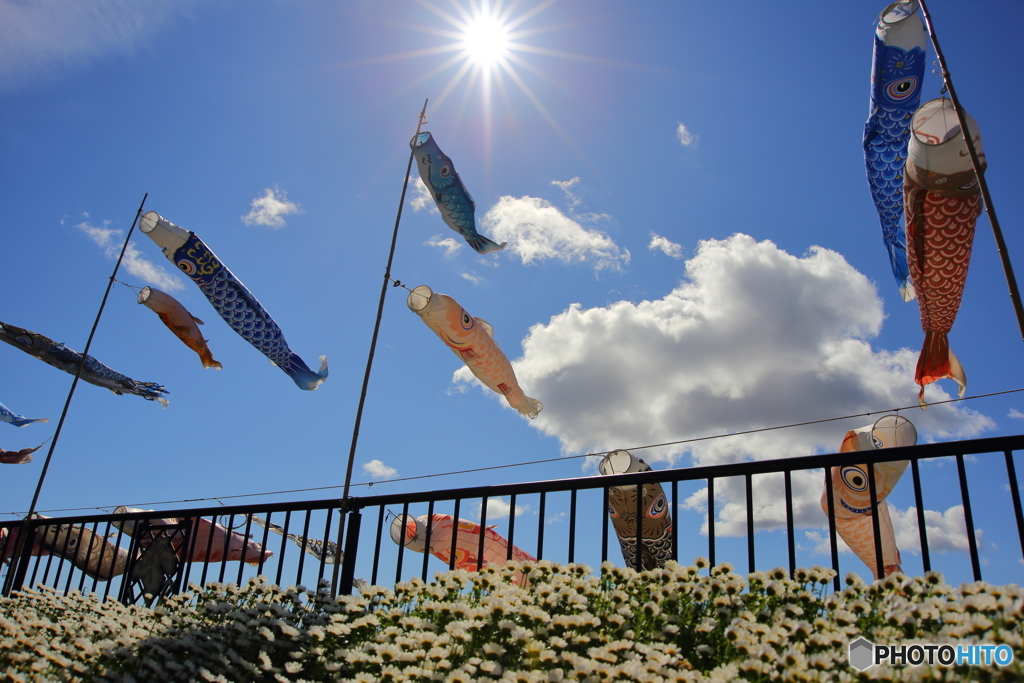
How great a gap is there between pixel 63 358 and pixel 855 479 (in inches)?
431

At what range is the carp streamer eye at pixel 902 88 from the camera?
22.6 feet

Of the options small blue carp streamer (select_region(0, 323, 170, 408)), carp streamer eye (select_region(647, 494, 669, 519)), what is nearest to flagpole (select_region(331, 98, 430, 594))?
carp streamer eye (select_region(647, 494, 669, 519))

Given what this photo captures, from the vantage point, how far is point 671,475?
9.50 ft

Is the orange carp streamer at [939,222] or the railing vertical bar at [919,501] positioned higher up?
the orange carp streamer at [939,222]

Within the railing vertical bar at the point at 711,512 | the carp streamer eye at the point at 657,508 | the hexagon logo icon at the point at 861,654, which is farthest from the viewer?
the carp streamer eye at the point at 657,508

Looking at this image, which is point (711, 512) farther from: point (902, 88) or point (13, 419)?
point (13, 419)

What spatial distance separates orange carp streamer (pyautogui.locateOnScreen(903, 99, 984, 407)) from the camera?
18.0 ft

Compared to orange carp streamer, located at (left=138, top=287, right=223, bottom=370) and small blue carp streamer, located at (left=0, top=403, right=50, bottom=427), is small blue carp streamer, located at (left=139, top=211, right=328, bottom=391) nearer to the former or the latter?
orange carp streamer, located at (left=138, top=287, right=223, bottom=370)

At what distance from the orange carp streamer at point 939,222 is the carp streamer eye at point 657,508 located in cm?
285

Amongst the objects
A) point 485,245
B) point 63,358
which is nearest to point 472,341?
point 485,245

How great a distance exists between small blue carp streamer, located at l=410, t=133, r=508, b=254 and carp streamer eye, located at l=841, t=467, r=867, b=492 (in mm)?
4660

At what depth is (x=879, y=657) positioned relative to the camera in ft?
5.29

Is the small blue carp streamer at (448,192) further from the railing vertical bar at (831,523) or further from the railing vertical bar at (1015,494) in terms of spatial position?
the railing vertical bar at (1015,494)

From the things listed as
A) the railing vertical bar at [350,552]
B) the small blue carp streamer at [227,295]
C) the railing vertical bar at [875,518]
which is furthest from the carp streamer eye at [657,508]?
the railing vertical bar at [875,518]
